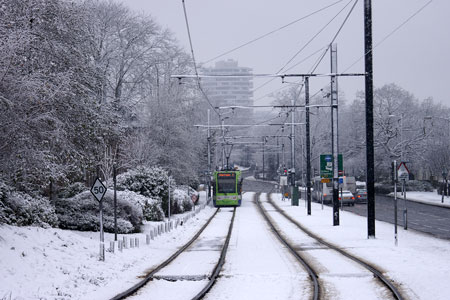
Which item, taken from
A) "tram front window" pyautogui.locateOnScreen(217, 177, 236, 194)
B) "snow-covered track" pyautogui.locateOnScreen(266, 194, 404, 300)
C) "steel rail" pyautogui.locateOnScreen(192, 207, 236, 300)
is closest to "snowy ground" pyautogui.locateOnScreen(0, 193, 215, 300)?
"steel rail" pyautogui.locateOnScreen(192, 207, 236, 300)

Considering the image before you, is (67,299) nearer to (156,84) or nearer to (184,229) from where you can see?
(184,229)

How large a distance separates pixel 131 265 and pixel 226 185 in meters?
36.0

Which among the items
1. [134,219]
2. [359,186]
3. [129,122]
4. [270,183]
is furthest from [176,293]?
[270,183]

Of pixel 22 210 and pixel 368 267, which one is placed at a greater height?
pixel 22 210

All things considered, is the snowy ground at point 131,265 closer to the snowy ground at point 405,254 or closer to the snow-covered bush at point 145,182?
the snowy ground at point 405,254

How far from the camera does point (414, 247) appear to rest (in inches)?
790

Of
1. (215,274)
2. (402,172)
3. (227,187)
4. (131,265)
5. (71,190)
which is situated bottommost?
(131,265)

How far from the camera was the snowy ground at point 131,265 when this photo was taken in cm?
1222

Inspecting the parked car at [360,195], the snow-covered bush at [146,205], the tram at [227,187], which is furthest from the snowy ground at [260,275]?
the parked car at [360,195]

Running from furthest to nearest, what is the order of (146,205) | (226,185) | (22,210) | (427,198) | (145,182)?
(427,198), (226,185), (145,182), (146,205), (22,210)

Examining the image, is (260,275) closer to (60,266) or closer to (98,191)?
(60,266)

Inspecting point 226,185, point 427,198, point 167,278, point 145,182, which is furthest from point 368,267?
point 427,198

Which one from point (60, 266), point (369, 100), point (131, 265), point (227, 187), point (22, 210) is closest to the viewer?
point (60, 266)

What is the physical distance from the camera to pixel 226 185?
173 ft
